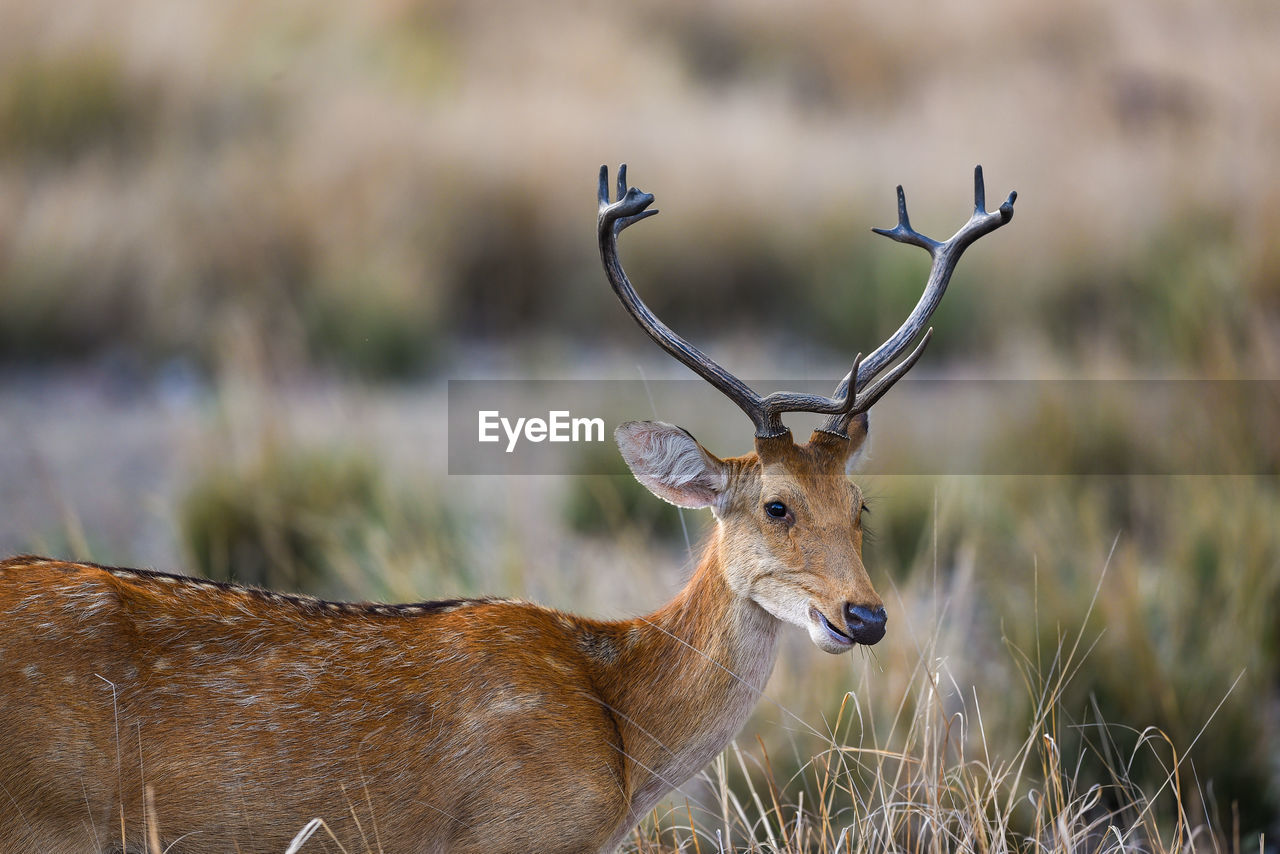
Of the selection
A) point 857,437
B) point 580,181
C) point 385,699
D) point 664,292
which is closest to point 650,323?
point 857,437

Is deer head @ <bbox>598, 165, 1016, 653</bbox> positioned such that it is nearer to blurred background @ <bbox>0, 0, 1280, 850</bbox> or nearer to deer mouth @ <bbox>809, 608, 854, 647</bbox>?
deer mouth @ <bbox>809, 608, 854, 647</bbox>

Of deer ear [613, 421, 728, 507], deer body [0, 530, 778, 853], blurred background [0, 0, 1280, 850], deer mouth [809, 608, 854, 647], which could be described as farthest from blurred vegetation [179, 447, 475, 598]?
deer mouth [809, 608, 854, 647]

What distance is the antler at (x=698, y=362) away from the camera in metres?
5.03

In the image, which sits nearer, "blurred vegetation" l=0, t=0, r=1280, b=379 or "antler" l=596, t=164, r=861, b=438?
"antler" l=596, t=164, r=861, b=438

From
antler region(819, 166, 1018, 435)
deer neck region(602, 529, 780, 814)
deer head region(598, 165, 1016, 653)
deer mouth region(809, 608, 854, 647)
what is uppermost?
antler region(819, 166, 1018, 435)

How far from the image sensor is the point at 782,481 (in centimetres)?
507

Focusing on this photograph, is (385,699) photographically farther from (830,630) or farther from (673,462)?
(830,630)

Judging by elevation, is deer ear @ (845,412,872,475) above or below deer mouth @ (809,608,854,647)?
above

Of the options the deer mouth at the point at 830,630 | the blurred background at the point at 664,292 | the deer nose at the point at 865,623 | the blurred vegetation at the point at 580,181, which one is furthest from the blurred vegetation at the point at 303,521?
the deer nose at the point at 865,623

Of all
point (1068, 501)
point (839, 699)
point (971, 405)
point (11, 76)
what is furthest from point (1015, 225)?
point (11, 76)

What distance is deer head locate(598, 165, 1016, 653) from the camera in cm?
486

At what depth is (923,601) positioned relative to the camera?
9469 mm

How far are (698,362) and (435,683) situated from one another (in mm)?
1433

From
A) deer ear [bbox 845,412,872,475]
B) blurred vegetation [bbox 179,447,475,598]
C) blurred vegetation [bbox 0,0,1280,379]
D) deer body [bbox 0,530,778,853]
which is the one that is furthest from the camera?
blurred vegetation [bbox 0,0,1280,379]
